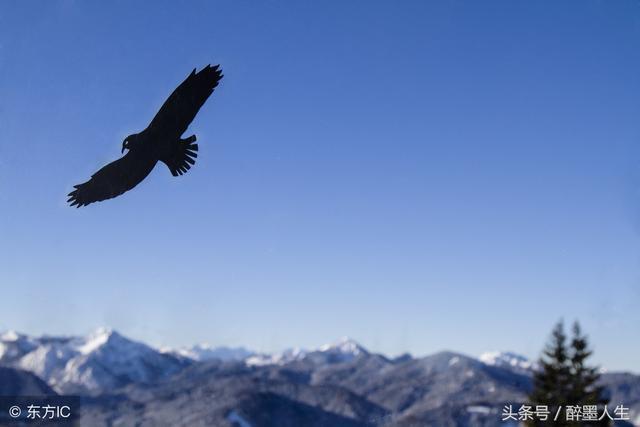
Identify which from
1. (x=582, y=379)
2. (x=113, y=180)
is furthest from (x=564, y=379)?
(x=113, y=180)

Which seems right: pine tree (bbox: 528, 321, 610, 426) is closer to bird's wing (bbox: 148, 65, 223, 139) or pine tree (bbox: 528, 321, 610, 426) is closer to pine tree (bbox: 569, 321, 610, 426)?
pine tree (bbox: 569, 321, 610, 426)

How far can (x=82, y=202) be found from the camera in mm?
4773

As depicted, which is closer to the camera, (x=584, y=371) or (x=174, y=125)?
(x=174, y=125)

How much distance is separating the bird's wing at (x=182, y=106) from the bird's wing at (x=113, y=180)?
0.25 metres

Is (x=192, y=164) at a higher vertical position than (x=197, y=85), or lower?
lower

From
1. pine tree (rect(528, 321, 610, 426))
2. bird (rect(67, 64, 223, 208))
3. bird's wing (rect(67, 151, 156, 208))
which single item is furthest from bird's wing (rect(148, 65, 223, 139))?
pine tree (rect(528, 321, 610, 426))

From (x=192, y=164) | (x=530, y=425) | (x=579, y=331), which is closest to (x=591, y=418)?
(x=530, y=425)

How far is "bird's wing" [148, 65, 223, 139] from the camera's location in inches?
175

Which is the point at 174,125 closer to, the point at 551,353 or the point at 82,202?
the point at 82,202

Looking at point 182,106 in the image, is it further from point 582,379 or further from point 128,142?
point 582,379

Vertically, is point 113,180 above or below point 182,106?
below

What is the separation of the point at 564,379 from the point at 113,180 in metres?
47.7

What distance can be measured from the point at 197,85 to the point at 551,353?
48640 millimetres

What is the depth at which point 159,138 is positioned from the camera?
179 inches
